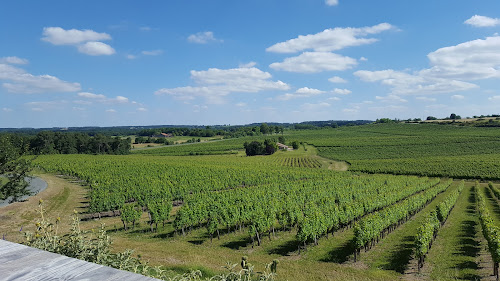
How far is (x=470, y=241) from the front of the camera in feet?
103

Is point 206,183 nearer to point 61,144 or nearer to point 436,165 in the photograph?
point 436,165

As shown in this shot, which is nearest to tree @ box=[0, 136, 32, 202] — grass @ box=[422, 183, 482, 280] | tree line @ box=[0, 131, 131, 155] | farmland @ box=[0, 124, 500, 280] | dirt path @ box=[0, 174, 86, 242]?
dirt path @ box=[0, 174, 86, 242]

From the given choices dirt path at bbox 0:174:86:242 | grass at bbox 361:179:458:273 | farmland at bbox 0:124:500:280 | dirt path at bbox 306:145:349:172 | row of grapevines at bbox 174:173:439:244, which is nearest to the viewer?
farmland at bbox 0:124:500:280

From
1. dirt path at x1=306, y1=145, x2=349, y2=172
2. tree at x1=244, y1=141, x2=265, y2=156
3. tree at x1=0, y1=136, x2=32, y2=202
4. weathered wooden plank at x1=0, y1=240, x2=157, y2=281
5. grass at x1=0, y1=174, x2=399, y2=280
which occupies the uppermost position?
weathered wooden plank at x1=0, y1=240, x2=157, y2=281

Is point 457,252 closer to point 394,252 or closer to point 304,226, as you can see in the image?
point 394,252

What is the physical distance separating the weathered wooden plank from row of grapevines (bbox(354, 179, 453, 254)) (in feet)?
88.9

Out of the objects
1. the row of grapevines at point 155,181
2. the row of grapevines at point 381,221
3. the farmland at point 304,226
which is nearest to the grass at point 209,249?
the farmland at point 304,226

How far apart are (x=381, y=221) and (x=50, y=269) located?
3381 centimetres

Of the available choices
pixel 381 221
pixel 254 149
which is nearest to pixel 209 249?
pixel 381 221

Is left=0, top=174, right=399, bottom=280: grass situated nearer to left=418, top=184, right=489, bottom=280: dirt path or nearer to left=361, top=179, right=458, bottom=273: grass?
left=361, top=179, right=458, bottom=273: grass

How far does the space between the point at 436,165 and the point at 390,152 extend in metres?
31.6

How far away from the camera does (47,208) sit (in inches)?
1635

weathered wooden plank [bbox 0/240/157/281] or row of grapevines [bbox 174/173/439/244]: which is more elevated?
weathered wooden plank [bbox 0/240/157/281]

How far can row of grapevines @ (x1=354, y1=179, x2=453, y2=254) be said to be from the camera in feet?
85.5
